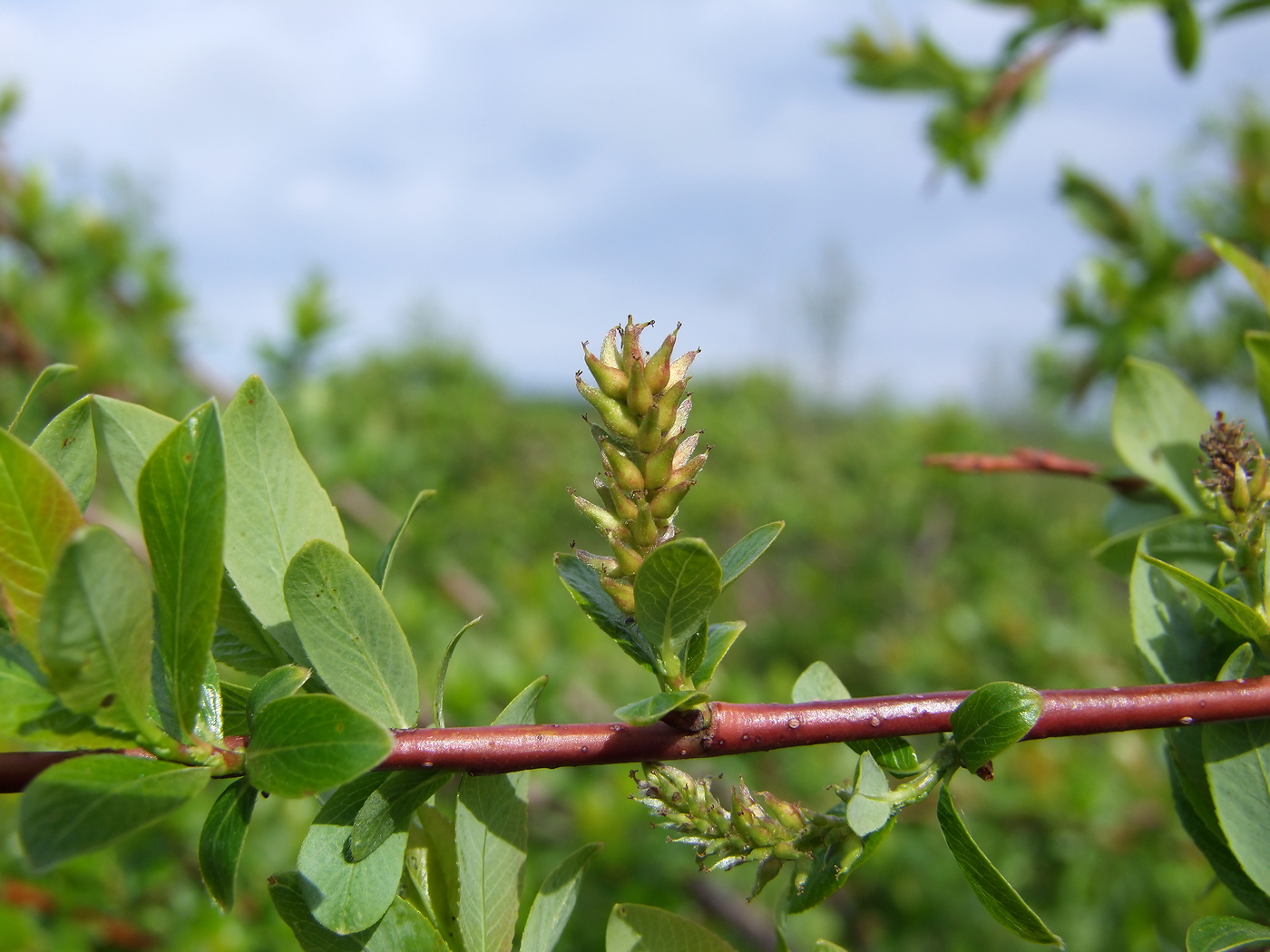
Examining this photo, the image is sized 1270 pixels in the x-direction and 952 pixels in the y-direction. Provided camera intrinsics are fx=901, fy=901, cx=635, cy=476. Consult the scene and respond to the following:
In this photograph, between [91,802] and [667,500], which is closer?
[91,802]

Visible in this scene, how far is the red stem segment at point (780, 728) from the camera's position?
1.68ft

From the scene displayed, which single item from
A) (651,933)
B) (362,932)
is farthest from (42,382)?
(651,933)

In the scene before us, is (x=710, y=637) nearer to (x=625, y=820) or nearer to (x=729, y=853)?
(x=729, y=853)

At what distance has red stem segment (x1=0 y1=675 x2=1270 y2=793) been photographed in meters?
0.51

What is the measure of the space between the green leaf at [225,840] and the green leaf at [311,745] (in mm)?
38

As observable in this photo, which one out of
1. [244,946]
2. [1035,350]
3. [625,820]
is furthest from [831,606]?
[244,946]

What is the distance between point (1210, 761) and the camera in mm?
593

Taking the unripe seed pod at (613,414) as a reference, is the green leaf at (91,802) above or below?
below

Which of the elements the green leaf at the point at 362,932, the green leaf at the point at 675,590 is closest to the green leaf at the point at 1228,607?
the green leaf at the point at 675,590

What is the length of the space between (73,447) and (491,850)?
0.36 metres

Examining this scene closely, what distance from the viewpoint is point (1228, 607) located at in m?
0.55

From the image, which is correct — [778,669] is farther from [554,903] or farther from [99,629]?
[99,629]

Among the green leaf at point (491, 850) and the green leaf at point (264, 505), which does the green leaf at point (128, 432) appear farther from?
the green leaf at point (491, 850)

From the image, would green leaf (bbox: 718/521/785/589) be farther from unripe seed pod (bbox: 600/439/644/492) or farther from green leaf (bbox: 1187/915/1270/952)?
Answer: green leaf (bbox: 1187/915/1270/952)
